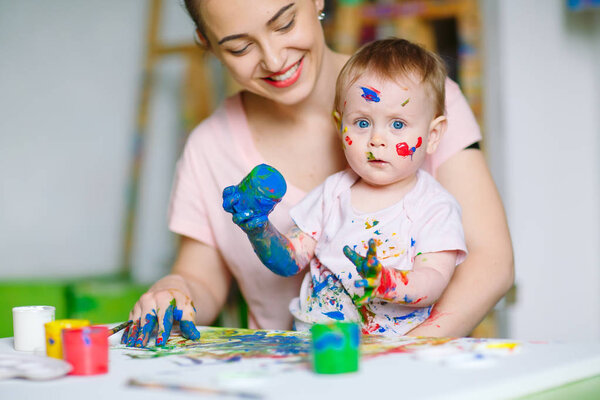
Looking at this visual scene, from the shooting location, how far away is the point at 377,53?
1283mm

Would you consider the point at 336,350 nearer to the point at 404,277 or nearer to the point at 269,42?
the point at 404,277

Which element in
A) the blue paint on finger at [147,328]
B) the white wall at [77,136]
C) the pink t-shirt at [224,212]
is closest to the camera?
the blue paint on finger at [147,328]

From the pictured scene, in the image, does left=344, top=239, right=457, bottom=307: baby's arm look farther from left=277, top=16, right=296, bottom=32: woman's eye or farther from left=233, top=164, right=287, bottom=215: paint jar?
left=277, top=16, right=296, bottom=32: woman's eye

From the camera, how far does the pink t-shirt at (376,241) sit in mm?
1194

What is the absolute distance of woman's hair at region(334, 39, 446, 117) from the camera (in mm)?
1242

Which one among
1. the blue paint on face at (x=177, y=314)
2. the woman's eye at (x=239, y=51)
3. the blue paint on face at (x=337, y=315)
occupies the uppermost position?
the woman's eye at (x=239, y=51)

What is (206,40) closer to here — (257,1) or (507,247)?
(257,1)

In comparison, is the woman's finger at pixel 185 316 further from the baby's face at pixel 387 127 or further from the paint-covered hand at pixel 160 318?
the baby's face at pixel 387 127

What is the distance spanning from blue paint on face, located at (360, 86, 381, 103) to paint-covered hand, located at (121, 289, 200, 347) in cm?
46

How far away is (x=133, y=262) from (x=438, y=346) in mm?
2527

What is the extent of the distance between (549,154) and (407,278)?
1850 millimetres

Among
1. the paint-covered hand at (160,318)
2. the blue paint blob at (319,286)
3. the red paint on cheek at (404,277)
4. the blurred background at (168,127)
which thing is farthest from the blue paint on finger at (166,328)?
the blurred background at (168,127)

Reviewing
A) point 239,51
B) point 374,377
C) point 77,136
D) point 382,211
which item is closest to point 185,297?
point 382,211

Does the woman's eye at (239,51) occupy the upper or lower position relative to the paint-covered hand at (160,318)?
upper
